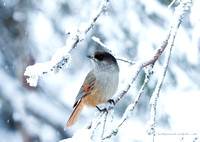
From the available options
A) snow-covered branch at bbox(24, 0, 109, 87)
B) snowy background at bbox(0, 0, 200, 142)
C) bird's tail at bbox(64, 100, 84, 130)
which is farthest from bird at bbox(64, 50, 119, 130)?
snow-covered branch at bbox(24, 0, 109, 87)

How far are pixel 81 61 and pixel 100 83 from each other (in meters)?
1.95

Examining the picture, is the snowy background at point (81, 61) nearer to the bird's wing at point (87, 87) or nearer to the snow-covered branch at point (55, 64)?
the bird's wing at point (87, 87)

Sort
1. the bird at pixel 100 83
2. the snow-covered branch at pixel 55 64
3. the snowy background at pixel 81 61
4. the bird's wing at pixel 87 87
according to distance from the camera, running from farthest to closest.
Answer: the snowy background at pixel 81 61 → the bird's wing at pixel 87 87 → the bird at pixel 100 83 → the snow-covered branch at pixel 55 64

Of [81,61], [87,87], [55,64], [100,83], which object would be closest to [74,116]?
[87,87]

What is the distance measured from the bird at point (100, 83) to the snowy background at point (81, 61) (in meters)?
0.27

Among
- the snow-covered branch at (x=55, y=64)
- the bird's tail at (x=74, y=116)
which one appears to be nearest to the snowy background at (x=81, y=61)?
the bird's tail at (x=74, y=116)

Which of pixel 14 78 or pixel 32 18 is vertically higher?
pixel 32 18

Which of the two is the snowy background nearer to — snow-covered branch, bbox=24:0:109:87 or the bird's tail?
the bird's tail

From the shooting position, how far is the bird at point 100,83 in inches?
171

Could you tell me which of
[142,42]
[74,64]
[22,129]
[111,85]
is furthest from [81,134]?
[22,129]

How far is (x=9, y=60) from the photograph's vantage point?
270 inches

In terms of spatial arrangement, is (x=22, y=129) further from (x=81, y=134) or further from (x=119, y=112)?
(x=81, y=134)

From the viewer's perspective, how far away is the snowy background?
17.9 feet

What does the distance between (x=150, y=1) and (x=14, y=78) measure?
3.52 m
